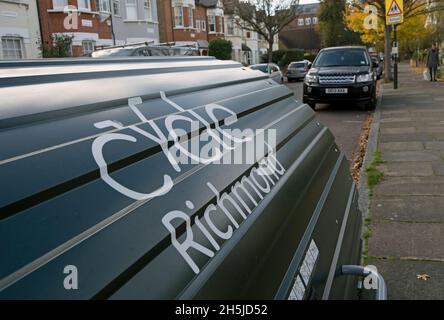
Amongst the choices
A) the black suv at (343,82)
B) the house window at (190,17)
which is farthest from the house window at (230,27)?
the black suv at (343,82)

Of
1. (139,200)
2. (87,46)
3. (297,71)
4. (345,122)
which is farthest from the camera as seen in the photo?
(297,71)

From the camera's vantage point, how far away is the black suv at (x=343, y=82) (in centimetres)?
1293

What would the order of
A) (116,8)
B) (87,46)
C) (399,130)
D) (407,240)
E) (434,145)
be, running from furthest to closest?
(116,8) → (87,46) → (399,130) → (434,145) → (407,240)

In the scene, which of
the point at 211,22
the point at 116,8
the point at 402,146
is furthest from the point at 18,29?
the point at 211,22

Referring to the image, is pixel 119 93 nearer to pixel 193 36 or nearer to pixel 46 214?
pixel 46 214

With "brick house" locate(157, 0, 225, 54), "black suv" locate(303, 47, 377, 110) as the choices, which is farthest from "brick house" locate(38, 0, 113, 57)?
"black suv" locate(303, 47, 377, 110)

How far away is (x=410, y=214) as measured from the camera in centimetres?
476

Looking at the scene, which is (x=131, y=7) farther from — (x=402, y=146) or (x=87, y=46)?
(x=402, y=146)

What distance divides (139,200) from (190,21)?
38944 mm

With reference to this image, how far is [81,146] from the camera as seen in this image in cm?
109

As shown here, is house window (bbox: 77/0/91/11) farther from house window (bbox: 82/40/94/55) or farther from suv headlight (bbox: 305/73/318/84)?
suv headlight (bbox: 305/73/318/84)

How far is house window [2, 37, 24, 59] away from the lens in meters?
16.9

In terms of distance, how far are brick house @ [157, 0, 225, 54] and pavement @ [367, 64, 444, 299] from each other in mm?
26925
